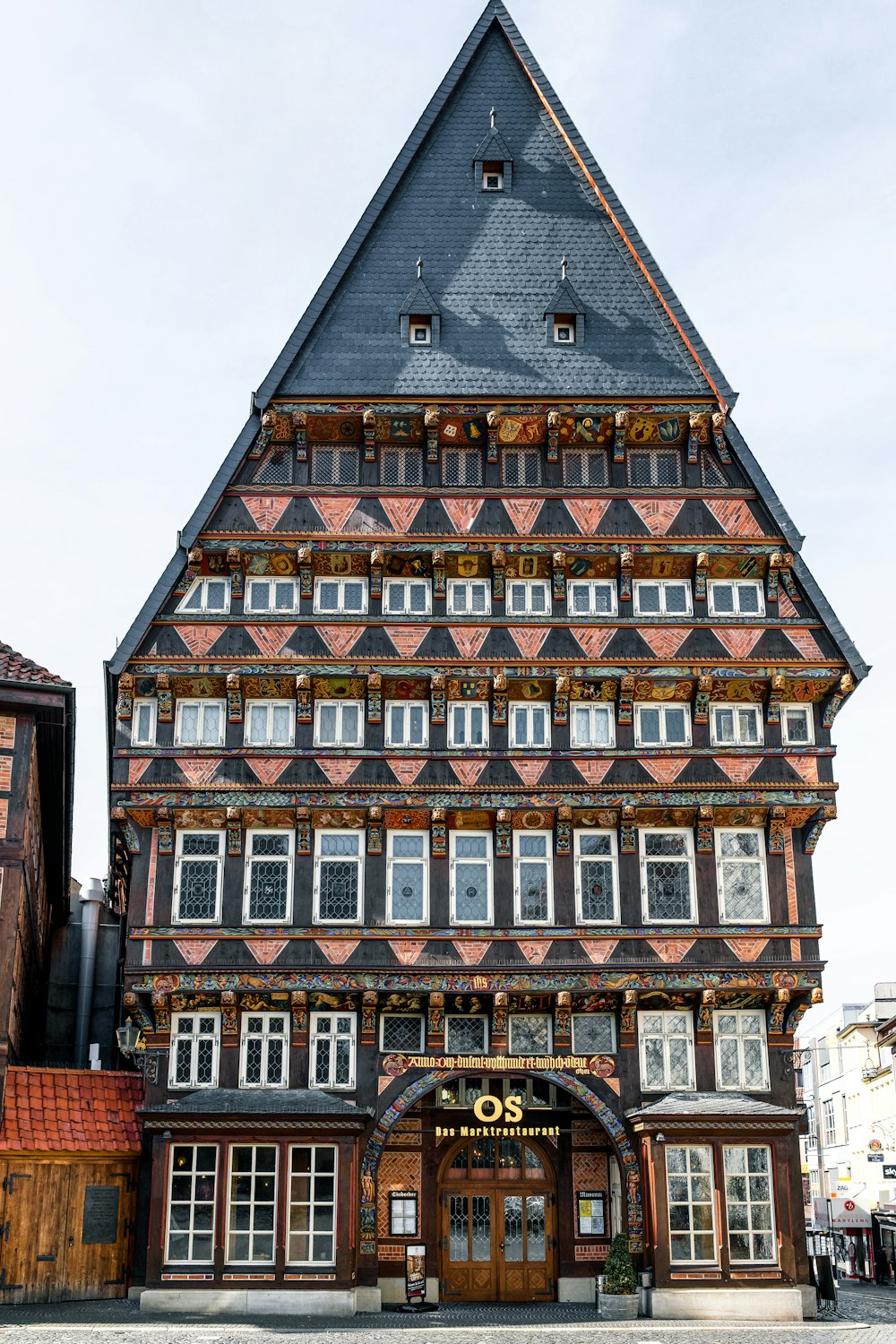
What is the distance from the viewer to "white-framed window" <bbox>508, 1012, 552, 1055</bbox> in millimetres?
28359

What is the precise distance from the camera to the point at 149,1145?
2778cm

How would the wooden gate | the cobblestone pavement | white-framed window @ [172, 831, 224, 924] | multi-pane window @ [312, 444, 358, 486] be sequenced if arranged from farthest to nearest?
multi-pane window @ [312, 444, 358, 486], white-framed window @ [172, 831, 224, 924], the wooden gate, the cobblestone pavement

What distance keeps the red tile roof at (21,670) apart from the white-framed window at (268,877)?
14.7 ft

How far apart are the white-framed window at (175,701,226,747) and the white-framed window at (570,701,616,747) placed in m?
6.50

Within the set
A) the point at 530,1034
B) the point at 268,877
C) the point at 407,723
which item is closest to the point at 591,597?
the point at 407,723

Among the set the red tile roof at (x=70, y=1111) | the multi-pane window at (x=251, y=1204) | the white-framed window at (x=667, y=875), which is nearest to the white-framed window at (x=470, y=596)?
the white-framed window at (x=667, y=875)

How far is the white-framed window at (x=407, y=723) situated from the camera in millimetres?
29375

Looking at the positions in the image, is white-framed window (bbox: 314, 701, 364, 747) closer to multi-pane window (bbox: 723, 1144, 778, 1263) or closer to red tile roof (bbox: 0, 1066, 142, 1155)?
red tile roof (bbox: 0, 1066, 142, 1155)

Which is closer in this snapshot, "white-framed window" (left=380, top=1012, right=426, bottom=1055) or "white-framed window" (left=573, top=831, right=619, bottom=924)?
"white-framed window" (left=380, top=1012, right=426, bottom=1055)

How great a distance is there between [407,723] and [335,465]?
5369 mm

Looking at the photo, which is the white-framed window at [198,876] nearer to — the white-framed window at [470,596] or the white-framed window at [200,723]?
the white-framed window at [200,723]

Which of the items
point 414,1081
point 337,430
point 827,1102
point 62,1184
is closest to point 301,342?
point 337,430

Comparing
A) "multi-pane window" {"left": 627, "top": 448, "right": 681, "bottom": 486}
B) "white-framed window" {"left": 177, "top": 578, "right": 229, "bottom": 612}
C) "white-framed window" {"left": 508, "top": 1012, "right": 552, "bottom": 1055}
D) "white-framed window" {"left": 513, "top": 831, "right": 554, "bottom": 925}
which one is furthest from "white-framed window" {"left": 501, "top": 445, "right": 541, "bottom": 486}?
"white-framed window" {"left": 508, "top": 1012, "right": 552, "bottom": 1055}

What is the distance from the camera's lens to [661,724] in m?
29.8
